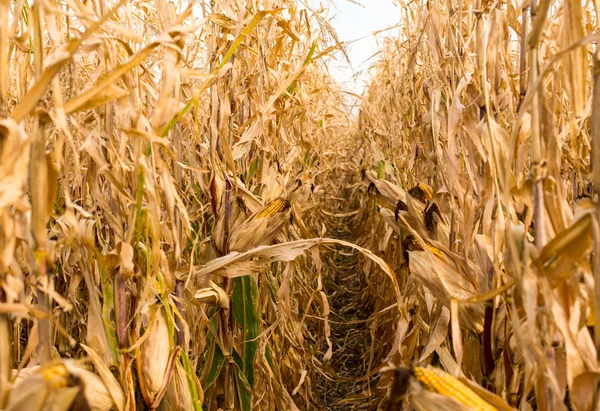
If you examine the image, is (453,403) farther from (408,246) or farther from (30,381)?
(408,246)

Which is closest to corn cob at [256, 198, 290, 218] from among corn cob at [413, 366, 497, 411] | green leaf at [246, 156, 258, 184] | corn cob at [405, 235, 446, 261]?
green leaf at [246, 156, 258, 184]

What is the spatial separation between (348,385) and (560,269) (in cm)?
344

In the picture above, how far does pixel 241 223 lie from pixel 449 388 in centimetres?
143

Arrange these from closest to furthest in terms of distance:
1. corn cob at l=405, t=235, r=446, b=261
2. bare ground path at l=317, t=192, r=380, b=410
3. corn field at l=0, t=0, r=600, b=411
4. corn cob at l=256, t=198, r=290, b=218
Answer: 1. corn field at l=0, t=0, r=600, b=411
2. corn cob at l=405, t=235, r=446, b=261
3. corn cob at l=256, t=198, r=290, b=218
4. bare ground path at l=317, t=192, r=380, b=410

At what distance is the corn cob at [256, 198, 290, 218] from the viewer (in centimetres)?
229

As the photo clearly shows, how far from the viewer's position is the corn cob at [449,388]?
1114 millimetres

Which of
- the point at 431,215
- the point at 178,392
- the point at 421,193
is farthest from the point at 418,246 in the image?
the point at 178,392

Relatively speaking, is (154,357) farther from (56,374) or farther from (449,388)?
(449,388)

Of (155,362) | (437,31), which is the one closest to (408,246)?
(437,31)

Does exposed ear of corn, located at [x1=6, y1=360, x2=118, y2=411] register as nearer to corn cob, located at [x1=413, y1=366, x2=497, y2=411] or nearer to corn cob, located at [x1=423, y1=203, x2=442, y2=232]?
corn cob, located at [x1=413, y1=366, x2=497, y2=411]

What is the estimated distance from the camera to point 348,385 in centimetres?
428

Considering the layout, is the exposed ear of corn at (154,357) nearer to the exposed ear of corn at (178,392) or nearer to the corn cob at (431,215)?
the exposed ear of corn at (178,392)

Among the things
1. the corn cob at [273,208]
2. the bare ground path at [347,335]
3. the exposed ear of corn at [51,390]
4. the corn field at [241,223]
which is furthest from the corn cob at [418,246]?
the exposed ear of corn at [51,390]

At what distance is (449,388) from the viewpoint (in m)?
1.12
